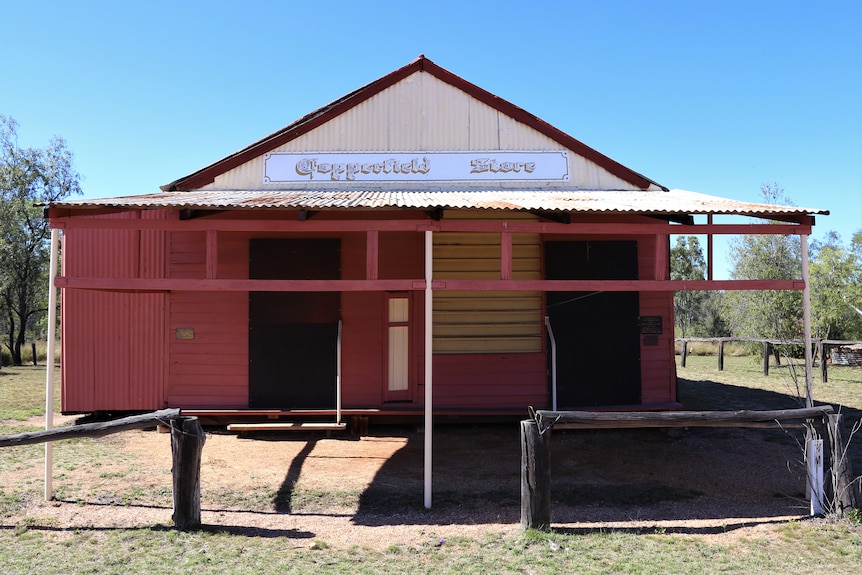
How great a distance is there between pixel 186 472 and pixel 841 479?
6003mm

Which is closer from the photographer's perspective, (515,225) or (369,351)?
(515,225)

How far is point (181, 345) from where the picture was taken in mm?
9273

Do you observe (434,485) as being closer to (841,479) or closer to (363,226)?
(363,226)

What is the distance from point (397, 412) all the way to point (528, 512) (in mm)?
Result: 4041

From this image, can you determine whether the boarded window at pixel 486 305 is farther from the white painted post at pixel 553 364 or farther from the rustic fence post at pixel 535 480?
the rustic fence post at pixel 535 480

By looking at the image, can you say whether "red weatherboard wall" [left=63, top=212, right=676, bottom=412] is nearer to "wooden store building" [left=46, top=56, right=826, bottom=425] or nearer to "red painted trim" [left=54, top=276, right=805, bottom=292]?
"wooden store building" [left=46, top=56, right=826, bottom=425]

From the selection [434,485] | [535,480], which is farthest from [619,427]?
[434,485]

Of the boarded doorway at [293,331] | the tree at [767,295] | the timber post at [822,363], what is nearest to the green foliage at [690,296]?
Result: the tree at [767,295]

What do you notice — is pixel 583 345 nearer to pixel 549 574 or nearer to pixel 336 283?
pixel 336 283

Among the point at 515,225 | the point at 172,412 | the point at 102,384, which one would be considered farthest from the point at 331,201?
the point at 102,384

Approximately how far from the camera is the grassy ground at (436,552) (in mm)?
4359

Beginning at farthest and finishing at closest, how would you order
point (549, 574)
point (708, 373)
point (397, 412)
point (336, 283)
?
point (708, 373), point (397, 412), point (336, 283), point (549, 574)

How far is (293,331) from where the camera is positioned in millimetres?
9266

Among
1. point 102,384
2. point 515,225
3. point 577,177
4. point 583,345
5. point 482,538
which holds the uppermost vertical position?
point 577,177
